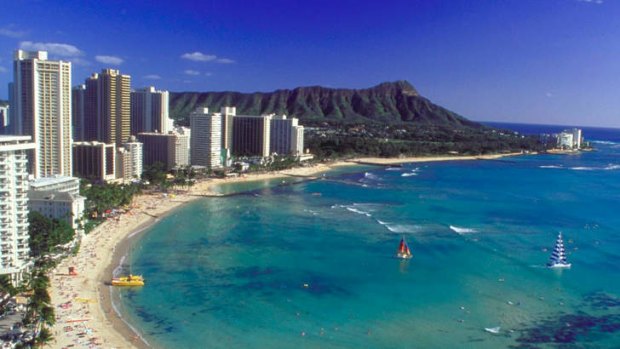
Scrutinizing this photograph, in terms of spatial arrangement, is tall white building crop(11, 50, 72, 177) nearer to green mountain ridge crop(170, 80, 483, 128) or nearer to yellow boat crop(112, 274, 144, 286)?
yellow boat crop(112, 274, 144, 286)

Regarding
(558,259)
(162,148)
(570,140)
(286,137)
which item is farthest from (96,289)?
(570,140)

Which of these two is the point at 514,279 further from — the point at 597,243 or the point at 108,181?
the point at 108,181

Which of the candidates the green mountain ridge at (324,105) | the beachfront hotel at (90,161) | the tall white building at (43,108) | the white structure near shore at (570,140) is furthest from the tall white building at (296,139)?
the green mountain ridge at (324,105)

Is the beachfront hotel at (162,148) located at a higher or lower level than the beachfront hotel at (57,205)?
higher

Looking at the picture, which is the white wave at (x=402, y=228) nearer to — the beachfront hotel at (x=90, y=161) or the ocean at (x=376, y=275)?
the ocean at (x=376, y=275)

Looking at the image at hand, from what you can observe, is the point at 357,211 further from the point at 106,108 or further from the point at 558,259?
the point at 106,108

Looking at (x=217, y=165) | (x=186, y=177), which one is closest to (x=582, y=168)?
(x=217, y=165)
